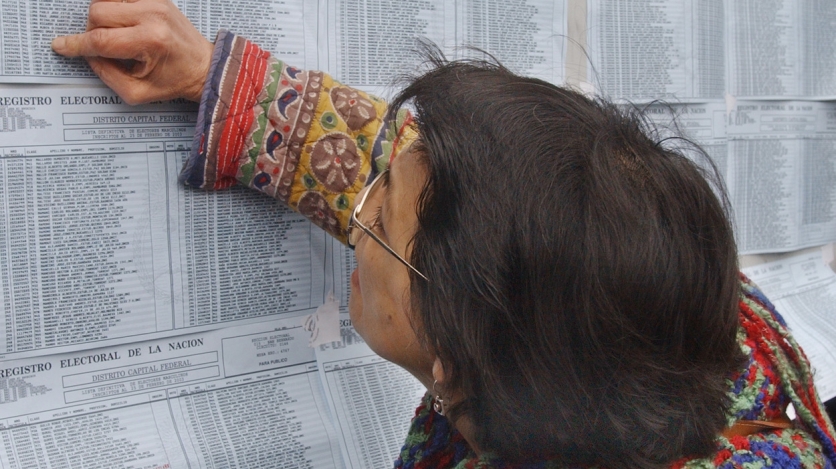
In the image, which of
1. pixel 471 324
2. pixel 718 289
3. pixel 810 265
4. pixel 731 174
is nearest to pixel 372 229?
pixel 471 324

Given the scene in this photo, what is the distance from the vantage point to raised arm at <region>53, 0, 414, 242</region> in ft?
2.11

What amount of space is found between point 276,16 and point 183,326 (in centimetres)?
35

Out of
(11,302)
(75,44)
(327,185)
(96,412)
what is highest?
(75,44)

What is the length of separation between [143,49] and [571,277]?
44 centimetres

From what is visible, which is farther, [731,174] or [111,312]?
[731,174]

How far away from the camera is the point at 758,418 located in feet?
2.05

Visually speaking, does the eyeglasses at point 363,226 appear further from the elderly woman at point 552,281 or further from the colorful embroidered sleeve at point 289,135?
the colorful embroidered sleeve at point 289,135

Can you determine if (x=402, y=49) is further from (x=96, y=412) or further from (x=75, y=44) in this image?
(x=96, y=412)

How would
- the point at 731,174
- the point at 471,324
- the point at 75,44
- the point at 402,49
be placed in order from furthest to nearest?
the point at 731,174
the point at 402,49
the point at 75,44
the point at 471,324

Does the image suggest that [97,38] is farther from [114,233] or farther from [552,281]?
[552,281]

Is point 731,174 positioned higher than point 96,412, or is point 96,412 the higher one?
point 731,174

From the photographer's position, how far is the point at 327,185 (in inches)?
29.5

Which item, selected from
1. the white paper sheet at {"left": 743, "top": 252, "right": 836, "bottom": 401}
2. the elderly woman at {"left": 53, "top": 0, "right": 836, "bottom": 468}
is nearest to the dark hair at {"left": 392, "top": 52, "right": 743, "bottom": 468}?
the elderly woman at {"left": 53, "top": 0, "right": 836, "bottom": 468}

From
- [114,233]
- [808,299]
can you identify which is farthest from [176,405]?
[808,299]
